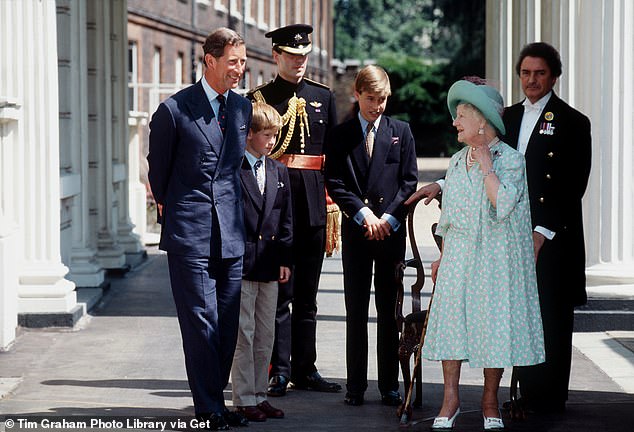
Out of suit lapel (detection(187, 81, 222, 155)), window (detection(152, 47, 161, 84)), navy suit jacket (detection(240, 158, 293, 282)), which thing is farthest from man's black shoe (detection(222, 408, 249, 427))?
window (detection(152, 47, 161, 84))

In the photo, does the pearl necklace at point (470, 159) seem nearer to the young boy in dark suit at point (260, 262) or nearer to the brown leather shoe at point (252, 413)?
the young boy in dark suit at point (260, 262)

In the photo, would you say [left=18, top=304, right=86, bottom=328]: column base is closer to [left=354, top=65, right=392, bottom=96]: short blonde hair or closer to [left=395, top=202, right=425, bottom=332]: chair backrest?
[left=395, top=202, right=425, bottom=332]: chair backrest

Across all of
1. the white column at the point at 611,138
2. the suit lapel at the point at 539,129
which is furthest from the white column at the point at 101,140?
the suit lapel at the point at 539,129

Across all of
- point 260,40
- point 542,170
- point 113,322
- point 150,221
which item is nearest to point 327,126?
point 542,170

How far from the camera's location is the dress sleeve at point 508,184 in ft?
22.0

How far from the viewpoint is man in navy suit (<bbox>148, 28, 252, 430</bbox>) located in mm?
6828

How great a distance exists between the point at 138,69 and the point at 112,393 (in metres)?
Answer: 21.1

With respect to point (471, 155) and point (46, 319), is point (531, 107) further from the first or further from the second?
point (46, 319)

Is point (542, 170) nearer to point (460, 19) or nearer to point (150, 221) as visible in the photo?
point (150, 221)

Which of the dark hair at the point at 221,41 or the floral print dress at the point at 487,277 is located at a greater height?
the dark hair at the point at 221,41

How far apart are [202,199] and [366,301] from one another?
147 cm

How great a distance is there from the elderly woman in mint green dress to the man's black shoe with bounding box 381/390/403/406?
0.83m

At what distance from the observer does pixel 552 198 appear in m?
7.56

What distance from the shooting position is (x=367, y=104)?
7773 millimetres
